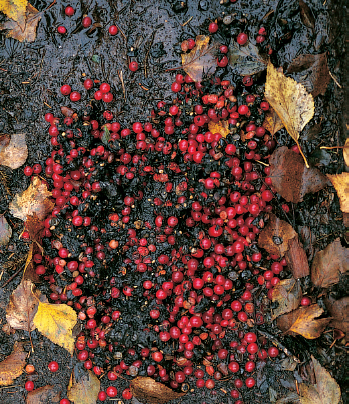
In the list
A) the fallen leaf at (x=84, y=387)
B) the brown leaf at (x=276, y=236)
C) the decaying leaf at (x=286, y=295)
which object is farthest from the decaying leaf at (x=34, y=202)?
the decaying leaf at (x=286, y=295)

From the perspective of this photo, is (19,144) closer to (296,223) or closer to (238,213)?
(238,213)

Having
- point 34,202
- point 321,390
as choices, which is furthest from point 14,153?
point 321,390

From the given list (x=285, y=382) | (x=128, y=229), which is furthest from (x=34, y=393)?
(x=285, y=382)

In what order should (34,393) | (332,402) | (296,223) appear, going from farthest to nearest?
(34,393)
(296,223)
(332,402)

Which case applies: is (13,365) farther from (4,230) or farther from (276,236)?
(276,236)

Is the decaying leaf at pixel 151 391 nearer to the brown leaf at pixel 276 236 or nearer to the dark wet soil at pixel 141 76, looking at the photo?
the dark wet soil at pixel 141 76

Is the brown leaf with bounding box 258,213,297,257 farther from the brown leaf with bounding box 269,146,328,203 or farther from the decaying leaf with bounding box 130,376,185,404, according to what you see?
the decaying leaf with bounding box 130,376,185,404

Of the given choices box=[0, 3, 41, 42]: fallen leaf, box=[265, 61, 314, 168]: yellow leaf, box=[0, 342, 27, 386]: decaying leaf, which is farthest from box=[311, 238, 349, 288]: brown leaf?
box=[0, 3, 41, 42]: fallen leaf
